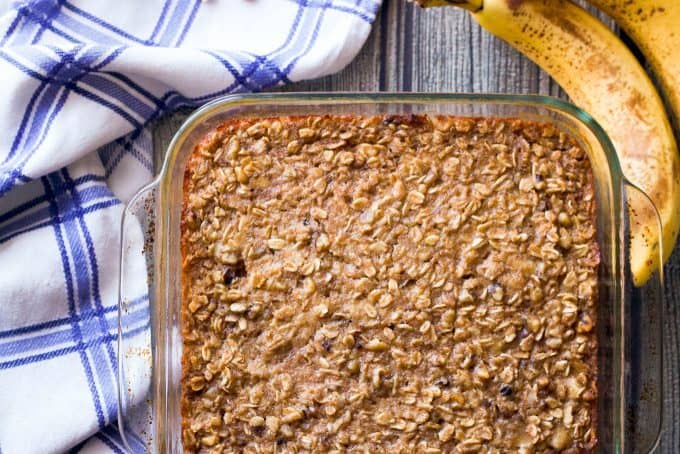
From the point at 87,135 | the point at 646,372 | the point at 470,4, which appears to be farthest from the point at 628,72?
the point at 87,135

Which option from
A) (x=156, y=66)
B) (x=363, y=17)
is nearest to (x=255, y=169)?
(x=156, y=66)

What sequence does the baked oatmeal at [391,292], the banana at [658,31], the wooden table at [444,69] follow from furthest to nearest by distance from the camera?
the wooden table at [444,69]
the banana at [658,31]
the baked oatmeal at [391,292]

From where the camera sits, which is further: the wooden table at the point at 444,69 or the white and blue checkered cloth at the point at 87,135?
the wooden table at the point at 444,69

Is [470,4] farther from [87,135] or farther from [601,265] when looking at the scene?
[87,135]

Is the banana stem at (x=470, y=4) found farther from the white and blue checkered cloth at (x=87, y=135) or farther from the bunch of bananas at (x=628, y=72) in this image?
the white and blue checkered cloth at (x=87, y=135)

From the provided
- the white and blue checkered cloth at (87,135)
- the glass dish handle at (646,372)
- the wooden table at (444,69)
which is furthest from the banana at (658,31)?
the white and blue checkered cloth at (87,135)

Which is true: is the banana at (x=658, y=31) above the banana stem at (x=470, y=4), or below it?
above
